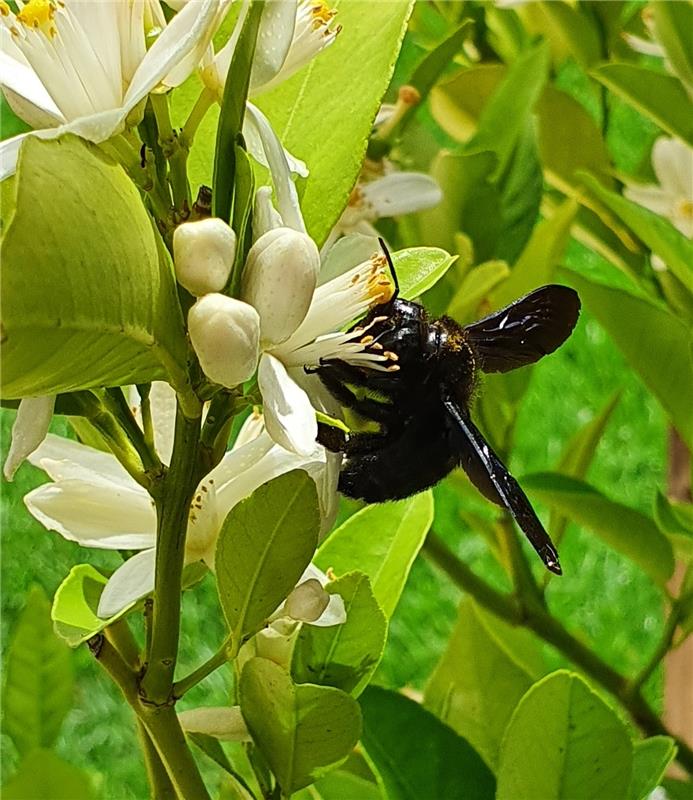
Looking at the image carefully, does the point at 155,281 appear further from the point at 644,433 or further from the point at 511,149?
the point at 644,433

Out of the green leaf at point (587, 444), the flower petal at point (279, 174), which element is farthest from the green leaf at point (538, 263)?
the flower petal at point (279, 174)

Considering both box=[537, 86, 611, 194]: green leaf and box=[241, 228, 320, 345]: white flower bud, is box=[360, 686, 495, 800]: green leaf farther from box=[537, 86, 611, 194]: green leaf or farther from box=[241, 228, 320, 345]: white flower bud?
box=[537, 86, 611, 194]: green leaf

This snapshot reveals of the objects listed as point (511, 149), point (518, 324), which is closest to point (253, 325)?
point (518, 324)

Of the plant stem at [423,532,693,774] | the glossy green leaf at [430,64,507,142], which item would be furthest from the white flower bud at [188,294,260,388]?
the glossy green leaf at [430,64,507,142]

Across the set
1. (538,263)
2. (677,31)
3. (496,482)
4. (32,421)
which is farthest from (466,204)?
(32,421)

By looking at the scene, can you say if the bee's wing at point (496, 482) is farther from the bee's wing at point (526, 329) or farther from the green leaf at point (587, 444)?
the green leaf at point (587, 444)

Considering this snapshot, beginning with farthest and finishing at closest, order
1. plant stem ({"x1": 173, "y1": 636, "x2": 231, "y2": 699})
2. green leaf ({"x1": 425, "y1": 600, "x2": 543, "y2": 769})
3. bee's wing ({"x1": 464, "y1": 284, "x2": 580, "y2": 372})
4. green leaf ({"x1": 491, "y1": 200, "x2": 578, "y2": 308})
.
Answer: green leaf ({"x1": 491, "y1": 200, "x2": 578, "y2": 308})
green leaf ({"x1": 425, "y1": 600, "x2": 543, "y2": 769})
bee's wing ({"x1": 464, "y1": 284, "x2": 580, "y2": 372})
plant stem ({"x1": 173, "y1": 636, "x2": 231, "y2": 699})

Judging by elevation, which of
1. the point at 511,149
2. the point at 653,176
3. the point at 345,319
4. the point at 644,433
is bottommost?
the point at 644,433
